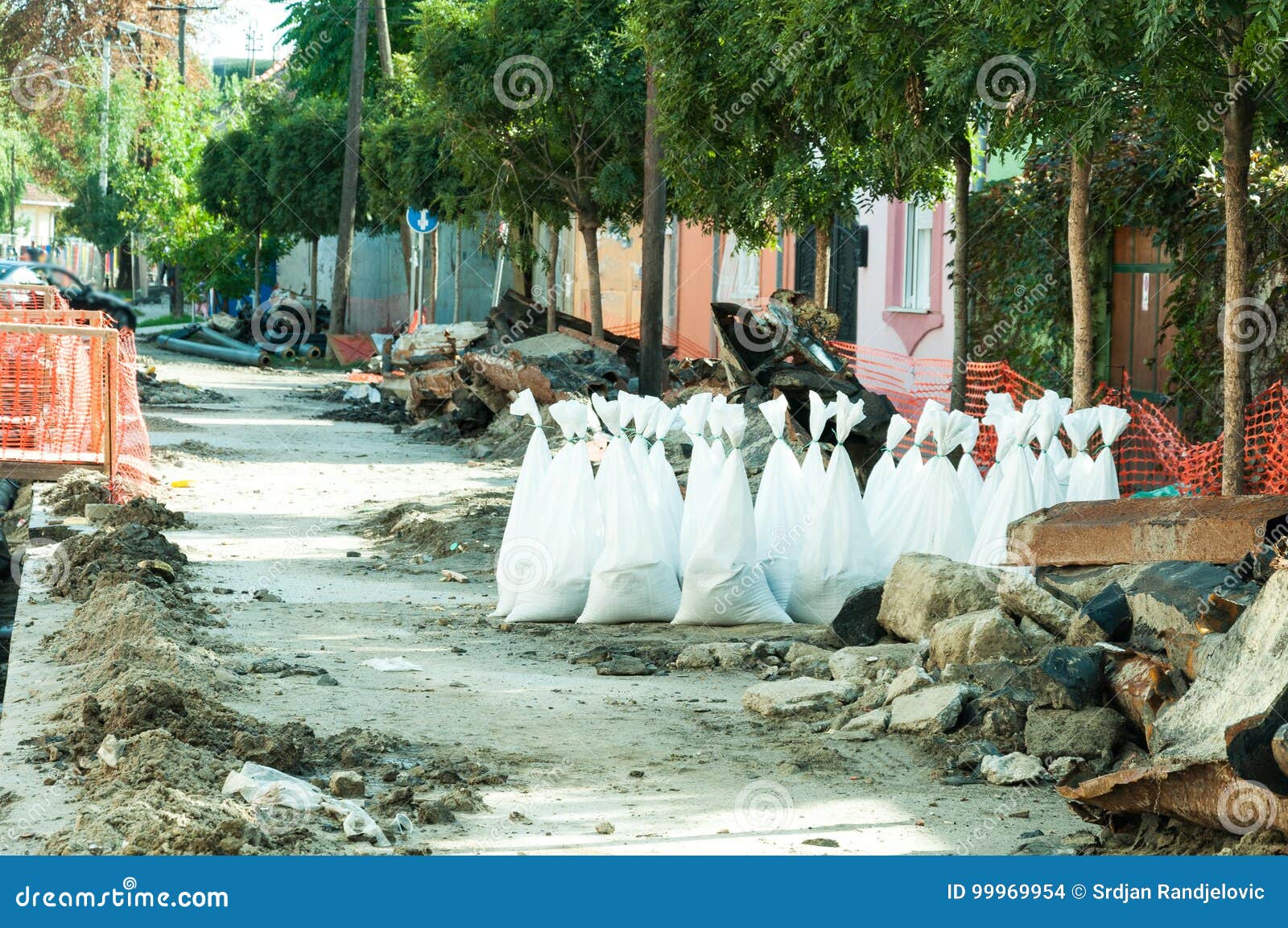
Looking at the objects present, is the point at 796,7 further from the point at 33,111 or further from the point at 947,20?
the point at 33,111

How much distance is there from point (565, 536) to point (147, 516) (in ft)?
13.5

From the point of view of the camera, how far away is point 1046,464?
27.0 ft

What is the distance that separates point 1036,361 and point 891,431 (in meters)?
5.33

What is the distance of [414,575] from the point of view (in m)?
10.1

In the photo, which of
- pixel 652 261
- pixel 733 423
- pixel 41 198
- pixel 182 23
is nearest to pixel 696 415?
pixel 733 423

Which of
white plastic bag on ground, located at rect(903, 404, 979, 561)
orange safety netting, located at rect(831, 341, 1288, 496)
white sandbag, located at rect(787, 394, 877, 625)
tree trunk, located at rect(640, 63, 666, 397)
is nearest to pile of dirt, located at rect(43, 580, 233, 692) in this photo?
white sandbag, located at rect(787, 394, 877, 625)

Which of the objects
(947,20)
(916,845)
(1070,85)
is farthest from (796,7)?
(916,845)

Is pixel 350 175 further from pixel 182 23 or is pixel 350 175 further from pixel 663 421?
pixel 182 23

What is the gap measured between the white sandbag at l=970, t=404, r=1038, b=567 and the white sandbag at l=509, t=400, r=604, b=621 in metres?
1.98

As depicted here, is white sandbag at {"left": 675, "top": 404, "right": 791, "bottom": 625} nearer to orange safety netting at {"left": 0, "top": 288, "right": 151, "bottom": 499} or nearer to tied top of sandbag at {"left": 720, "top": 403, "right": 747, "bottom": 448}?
tied top of sandbag at {"left": 720, "top": 403, "right": 747, "bottom": 448}

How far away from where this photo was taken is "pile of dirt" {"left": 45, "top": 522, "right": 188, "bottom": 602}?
8.61 metres

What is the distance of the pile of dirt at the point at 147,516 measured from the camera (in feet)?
35.3

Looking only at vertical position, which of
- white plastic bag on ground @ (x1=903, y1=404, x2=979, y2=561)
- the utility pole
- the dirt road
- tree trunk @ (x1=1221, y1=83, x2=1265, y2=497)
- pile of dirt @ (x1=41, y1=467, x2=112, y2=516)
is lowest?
the dirt road

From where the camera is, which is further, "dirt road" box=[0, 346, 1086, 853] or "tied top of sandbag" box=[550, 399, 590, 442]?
"tied top of sandbag" box=[550, 399, 590, 442]
